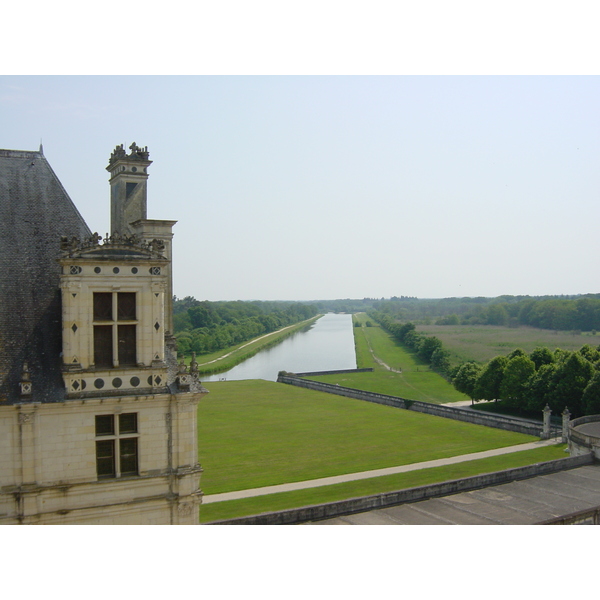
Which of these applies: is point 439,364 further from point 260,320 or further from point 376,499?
point 260,320

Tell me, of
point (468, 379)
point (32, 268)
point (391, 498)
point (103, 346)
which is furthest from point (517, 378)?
point (32, 268)

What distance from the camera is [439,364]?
80.2 meters

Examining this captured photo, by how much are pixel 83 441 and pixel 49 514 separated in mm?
1582

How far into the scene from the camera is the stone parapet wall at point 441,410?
40.2 metres

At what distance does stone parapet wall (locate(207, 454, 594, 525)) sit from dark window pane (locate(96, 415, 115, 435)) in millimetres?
8251

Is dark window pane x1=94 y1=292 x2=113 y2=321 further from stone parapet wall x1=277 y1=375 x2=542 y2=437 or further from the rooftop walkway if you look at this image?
stone parapet wall x1=277 y1=375 x2=542 y2=437

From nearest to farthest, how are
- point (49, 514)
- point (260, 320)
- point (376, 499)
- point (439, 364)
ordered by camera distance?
point (49, 514), point (376, 499), point (439, 364), point (260, 320)

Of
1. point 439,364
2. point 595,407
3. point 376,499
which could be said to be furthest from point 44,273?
point 439,364

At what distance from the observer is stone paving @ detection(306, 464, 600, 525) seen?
20.6 meters

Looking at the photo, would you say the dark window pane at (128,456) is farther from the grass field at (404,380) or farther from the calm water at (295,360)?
the calm water at (295,360)

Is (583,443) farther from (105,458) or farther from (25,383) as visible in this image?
(25,383)

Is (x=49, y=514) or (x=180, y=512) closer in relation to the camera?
(x=49, y=514)

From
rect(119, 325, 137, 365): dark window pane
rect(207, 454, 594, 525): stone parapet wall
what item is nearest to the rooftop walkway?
rect(207, 454, 594, 525): stone parapet wall

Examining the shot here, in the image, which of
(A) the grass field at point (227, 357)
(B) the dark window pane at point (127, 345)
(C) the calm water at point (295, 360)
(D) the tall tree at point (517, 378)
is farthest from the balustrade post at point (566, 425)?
(C) the calm water at point (295, 360)
